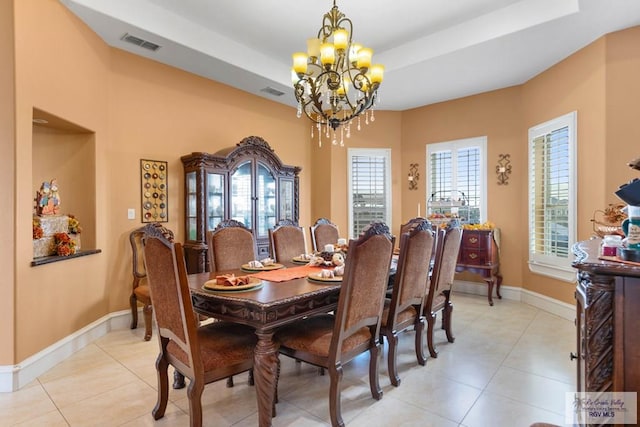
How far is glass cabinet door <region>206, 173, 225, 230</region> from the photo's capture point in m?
4.00

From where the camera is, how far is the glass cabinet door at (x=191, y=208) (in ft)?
13.1

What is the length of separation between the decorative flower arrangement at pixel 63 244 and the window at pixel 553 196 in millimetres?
5090

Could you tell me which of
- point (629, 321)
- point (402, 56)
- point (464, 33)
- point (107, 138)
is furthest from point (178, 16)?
point (629, 321)

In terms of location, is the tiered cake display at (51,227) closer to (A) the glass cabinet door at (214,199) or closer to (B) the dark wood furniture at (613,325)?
(A) the glass cabinet door at (214,199)

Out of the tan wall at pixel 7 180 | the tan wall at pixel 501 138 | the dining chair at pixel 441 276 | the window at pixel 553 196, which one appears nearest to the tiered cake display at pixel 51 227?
the tan wall at pixel 7 180

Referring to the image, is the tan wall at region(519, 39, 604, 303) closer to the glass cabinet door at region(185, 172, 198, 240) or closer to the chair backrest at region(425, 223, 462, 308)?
the chair backrest at region(425, 223, 462, 308)

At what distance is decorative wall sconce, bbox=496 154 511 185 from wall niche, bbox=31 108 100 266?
509cm

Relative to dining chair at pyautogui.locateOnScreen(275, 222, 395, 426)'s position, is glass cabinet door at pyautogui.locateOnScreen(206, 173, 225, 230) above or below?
above

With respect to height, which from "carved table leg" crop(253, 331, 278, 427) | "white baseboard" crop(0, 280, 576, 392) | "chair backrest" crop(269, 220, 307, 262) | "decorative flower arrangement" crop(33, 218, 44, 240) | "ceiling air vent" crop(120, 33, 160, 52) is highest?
"ceiling air vent" crop(120, 33, 160, 52)

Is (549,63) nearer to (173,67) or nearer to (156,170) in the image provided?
(173,67)

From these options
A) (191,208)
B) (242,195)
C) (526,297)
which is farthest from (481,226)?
(191,208)

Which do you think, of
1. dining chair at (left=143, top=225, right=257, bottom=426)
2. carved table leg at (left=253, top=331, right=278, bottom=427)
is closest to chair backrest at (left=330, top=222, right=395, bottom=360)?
carved table leg at (left=253, top=331, right=278, bottom=427)

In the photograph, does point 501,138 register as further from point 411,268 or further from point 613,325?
point 613,325

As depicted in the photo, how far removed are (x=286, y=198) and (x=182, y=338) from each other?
3385 mm
